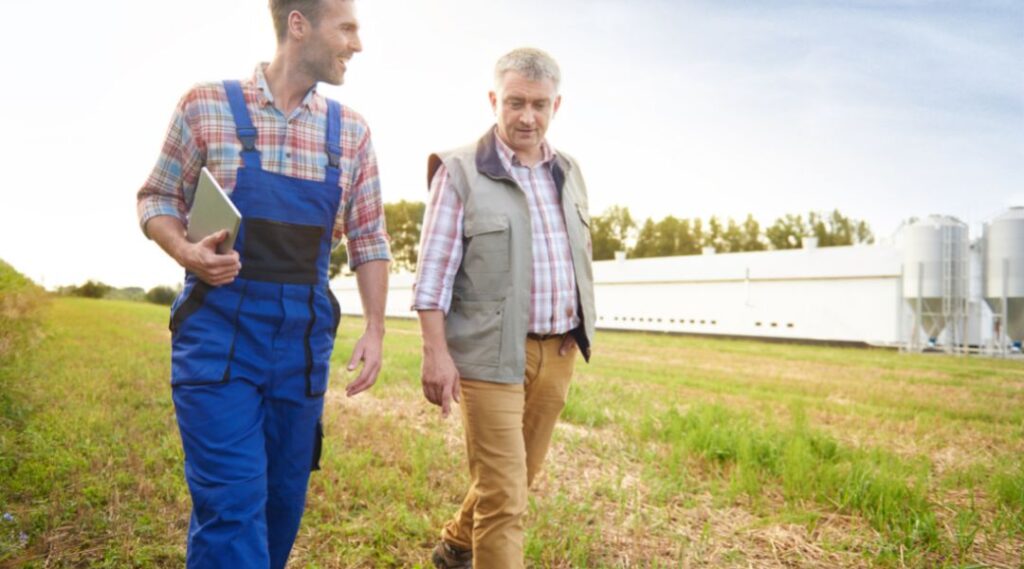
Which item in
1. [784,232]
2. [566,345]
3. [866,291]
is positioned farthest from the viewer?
[784,232]

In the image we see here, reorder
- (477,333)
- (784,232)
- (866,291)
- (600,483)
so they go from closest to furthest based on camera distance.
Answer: (477,333)
(600,483)
(866,291)
(784,232)

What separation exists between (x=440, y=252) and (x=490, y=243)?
0.69ft

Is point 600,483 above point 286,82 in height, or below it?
below

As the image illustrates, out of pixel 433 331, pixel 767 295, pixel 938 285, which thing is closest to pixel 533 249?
pixel 433 331

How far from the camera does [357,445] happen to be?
18.7 feet

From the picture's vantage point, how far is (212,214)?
2.18m

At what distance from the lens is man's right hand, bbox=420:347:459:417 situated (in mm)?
2752

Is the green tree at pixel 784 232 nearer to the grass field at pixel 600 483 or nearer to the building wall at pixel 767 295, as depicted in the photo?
the building wall at pixel 767 295

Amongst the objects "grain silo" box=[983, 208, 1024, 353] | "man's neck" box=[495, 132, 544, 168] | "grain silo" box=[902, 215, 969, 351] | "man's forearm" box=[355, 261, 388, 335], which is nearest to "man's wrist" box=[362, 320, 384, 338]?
"man's forearm" box=[355, 261, 388, 335]

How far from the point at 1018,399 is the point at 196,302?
38.7 ft

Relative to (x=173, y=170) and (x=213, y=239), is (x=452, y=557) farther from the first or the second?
(x=173, y=170)

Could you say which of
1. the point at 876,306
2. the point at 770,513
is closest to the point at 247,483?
the point at 770,513

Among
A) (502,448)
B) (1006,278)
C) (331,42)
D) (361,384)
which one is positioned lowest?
(502,448)

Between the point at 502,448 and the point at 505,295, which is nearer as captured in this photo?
the point at 502,448
